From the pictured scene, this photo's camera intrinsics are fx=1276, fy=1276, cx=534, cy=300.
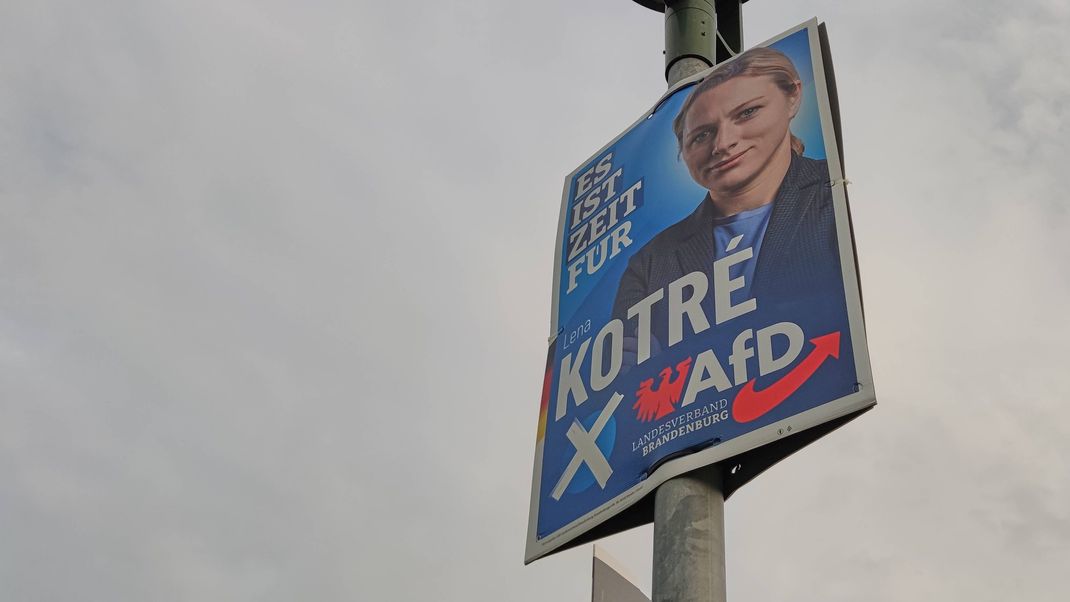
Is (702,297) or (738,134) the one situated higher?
(738,134)

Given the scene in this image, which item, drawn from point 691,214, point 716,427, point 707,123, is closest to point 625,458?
point 716,427

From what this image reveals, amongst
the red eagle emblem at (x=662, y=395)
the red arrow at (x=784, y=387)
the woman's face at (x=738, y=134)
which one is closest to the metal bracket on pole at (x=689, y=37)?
the woman's face at (x=738, y=134)

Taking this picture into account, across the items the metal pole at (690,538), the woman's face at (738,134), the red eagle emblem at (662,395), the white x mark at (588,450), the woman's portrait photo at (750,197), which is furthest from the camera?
the woman's face at (738,134)

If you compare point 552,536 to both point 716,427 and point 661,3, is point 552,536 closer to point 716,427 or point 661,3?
point 716,427

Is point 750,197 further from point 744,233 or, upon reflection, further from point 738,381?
point 738,381

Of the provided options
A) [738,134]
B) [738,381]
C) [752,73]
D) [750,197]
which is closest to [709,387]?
[738,381]

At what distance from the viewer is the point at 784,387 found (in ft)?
20.7

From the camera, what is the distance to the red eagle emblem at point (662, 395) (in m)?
6.76

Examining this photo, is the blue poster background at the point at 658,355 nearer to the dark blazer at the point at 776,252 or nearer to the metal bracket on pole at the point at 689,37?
the dark blazer at the point at 776,252

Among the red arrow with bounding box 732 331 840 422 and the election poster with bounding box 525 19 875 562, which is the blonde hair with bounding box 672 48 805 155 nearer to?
the election poster with bounding box 525 19 875 562

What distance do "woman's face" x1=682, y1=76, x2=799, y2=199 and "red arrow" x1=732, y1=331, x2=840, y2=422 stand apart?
147 centimetres

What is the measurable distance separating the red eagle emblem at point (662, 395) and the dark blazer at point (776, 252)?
29cm

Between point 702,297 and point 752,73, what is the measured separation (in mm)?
1855

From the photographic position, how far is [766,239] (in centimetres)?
715
